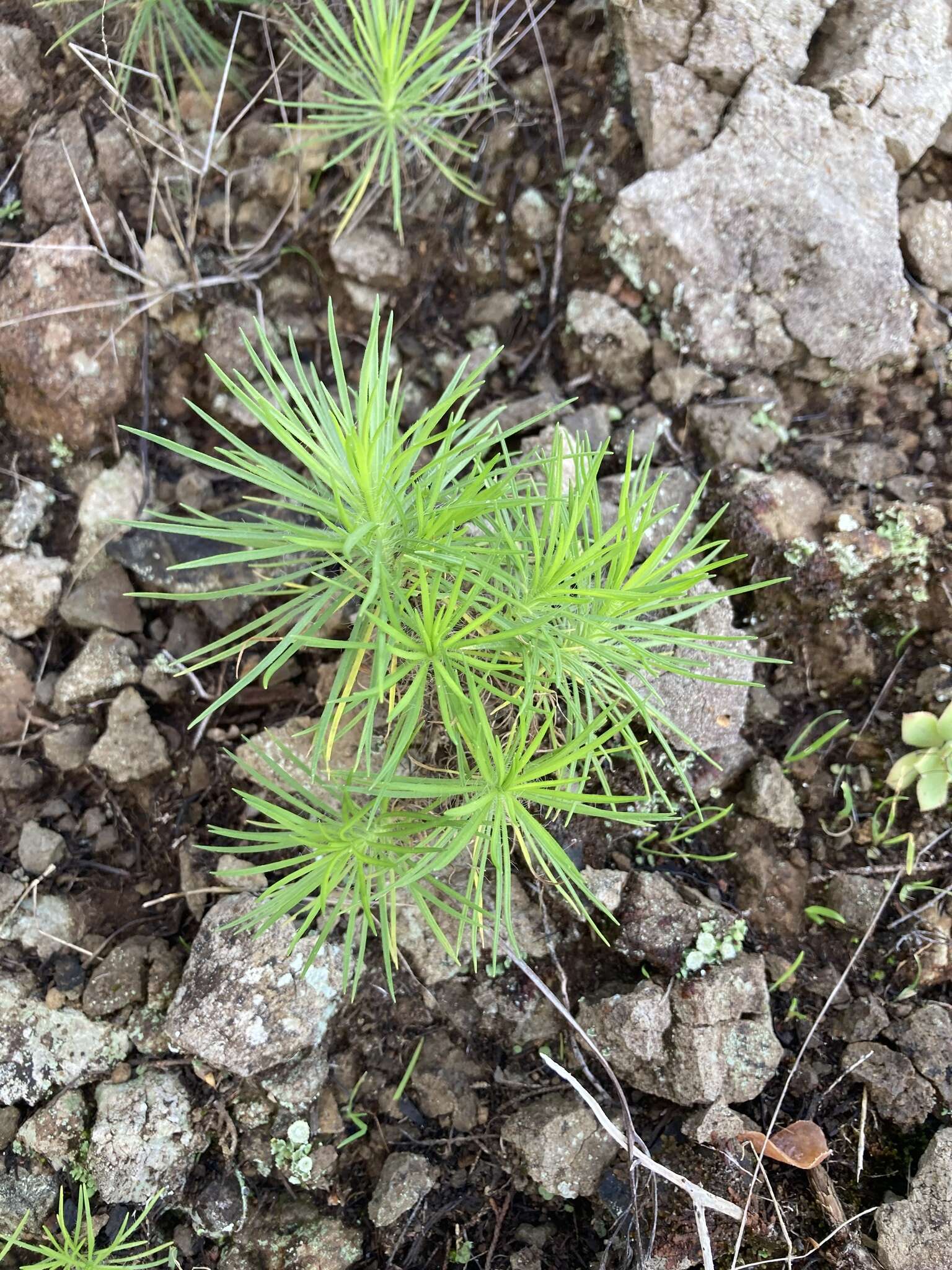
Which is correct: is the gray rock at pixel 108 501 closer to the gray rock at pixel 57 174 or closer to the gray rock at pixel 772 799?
the gray rock at pixel 57 174

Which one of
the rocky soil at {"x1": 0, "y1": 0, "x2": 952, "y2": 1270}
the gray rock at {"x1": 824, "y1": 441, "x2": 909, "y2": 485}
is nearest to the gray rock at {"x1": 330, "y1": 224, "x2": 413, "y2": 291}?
the rocky soil at {"x1": 0, "y1": 0, "x2": 952, "y2": 1270}

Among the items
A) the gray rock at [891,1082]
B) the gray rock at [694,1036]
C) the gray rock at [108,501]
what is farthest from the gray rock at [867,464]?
the gray rock at [108,501]

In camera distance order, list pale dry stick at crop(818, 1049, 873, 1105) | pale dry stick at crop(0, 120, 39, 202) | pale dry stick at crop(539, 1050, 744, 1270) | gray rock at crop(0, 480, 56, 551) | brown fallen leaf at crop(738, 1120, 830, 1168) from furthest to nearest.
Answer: pale dry stick at crop(0, 120, 39, 202), gray rock at crop(0, 480, 56, 551), pale dry stick at crop(818, 1049, 873, 1105), brown fallen leaf at crop(738, 1120, 830, 1168), pale dry stick at crop(539, 1050, 744, 1270)

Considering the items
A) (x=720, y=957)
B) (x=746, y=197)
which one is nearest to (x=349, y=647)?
(x=720, y=957)

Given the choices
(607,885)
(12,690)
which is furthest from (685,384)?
(12,690)

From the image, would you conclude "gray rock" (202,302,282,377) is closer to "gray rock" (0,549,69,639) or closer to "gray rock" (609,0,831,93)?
"gray rock" (0,549,69,639)

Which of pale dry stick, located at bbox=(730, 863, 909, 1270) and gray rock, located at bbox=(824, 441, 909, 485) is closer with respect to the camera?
pale dry stick, located at bbox=(730, 863, 909, 1270)

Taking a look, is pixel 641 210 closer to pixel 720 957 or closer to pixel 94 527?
pixel 94 527
